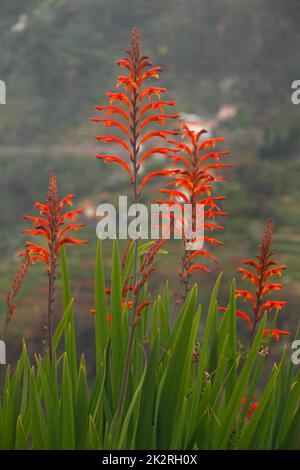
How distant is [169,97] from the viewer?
25375 millimetres

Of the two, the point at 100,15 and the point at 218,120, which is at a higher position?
the point at 100,15

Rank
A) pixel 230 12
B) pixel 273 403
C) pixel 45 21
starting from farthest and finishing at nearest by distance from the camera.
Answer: pixel 45 21
pixel 230 12
pixel 273 403

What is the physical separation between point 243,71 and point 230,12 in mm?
1845

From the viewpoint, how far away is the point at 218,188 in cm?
1650

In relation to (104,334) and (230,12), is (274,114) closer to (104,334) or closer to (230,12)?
(230,12)

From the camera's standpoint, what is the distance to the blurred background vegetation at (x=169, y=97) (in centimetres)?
1491

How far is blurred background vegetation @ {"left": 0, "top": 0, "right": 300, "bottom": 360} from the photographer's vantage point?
14906mm

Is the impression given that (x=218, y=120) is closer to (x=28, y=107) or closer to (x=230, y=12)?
(x=230, y=12)

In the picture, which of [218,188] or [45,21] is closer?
[218,188]

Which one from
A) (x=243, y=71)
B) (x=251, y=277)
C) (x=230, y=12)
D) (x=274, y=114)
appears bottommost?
(x=251, y=277)

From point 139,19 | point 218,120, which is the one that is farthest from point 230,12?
point 139,19

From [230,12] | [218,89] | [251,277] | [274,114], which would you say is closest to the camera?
[251,277]

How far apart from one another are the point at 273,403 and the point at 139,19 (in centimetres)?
2769

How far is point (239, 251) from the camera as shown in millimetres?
13852
